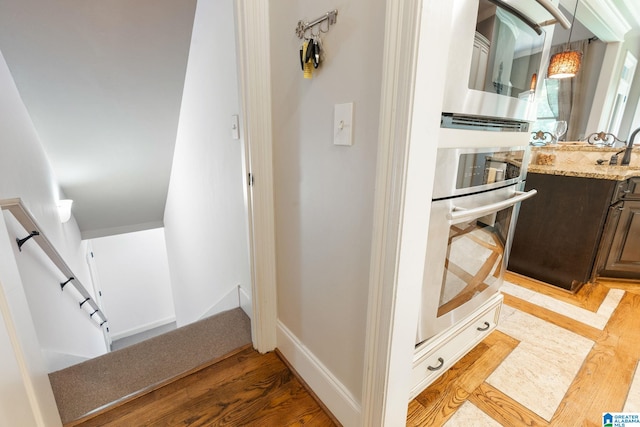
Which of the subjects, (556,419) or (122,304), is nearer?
(556,419)

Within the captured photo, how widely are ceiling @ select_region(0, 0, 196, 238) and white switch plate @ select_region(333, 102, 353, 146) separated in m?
1.49

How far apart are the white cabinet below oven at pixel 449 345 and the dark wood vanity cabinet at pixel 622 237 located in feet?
4.37

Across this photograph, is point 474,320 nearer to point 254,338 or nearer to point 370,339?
point 370,339

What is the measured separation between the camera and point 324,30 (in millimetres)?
917

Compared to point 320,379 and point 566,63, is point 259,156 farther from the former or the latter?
point 566,63

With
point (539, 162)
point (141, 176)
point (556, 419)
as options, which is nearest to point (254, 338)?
point (556, 419)

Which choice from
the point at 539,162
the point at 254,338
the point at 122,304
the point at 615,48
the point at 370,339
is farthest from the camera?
the point at 122,304

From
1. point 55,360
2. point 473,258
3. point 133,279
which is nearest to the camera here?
point 473,258

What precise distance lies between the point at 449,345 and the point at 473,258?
0.41 meters

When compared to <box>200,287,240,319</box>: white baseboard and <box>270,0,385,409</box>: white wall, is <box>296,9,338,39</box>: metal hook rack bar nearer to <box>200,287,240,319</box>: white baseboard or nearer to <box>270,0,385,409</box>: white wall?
<box>270,0,385,409</box>: white wall

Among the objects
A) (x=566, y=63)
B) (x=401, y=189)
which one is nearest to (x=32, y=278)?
(x=401, y=189)

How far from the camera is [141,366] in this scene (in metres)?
1.44

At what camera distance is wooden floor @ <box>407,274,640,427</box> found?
1.18 meters

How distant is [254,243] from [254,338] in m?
0.56
